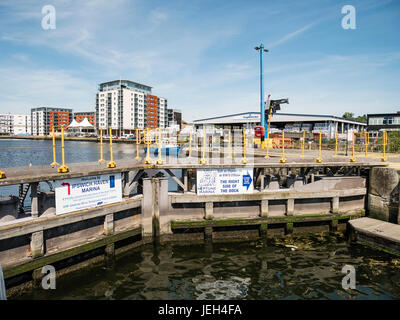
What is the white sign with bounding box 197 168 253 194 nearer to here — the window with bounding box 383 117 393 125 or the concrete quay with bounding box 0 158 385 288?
the concrete quay with bounding box 0 158 385 288

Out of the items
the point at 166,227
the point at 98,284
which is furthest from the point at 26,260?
the point at 166,227

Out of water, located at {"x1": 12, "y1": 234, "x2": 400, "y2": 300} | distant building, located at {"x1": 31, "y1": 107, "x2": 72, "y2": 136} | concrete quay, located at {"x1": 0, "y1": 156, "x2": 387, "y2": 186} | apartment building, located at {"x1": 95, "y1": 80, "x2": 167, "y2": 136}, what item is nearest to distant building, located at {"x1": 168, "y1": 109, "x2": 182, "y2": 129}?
apartment building, located at {"x1": 95, "y1": 80, "x2": 167, "y2": 136}

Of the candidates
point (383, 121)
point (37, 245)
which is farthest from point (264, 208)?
point (383, 121)

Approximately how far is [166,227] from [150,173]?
328cm

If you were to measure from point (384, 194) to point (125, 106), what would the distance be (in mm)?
135014

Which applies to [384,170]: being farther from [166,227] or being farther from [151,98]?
[151,98]

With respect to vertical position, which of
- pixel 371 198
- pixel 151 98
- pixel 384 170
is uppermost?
pixel 151 98

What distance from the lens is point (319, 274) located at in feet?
40.3

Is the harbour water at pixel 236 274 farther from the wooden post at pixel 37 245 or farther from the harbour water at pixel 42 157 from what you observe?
the harbour water at pixel 42 157

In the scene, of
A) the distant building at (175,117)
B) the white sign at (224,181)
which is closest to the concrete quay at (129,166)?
the white sign at (224,181)

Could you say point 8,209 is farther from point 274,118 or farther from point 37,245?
point 274,118

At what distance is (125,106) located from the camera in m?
138

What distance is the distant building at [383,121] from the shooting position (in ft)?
215

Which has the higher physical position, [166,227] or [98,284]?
[166,227]
